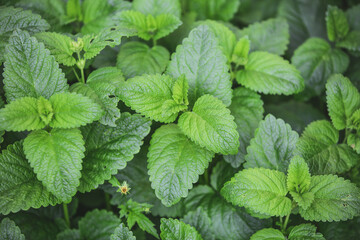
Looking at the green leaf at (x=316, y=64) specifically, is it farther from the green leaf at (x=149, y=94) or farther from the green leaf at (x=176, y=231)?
the green leaf at (x=176, y=231)

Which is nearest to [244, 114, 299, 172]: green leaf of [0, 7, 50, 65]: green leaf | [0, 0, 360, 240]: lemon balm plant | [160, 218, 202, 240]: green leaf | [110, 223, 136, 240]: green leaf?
[0, 0, 360, 240]: lemon balm plant

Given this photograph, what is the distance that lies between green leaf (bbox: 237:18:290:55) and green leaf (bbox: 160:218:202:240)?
1275mm

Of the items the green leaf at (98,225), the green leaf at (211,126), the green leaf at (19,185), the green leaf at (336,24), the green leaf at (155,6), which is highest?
the green leaf at (155,6)

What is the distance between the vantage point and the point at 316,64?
7.82ft

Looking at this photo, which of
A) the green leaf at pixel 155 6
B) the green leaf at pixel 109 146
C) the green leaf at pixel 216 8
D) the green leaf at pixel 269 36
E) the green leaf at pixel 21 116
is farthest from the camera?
the green leaf at pixel 216 8

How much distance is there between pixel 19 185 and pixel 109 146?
450 mm

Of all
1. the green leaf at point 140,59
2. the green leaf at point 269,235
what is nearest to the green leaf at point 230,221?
the green leaf at point 269,235

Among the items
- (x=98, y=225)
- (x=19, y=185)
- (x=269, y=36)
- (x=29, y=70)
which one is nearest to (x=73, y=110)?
(x=29, y=70)

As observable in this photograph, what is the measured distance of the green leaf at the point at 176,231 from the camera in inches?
65.5

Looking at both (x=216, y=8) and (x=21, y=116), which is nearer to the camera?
(x=21, y=116)

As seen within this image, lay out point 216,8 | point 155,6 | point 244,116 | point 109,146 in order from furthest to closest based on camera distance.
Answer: point 216,8 < point 155,6 < point 244,116 < point 109,146

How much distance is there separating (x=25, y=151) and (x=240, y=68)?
1.40 metres

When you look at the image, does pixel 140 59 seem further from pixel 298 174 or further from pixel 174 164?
pixel 298 174

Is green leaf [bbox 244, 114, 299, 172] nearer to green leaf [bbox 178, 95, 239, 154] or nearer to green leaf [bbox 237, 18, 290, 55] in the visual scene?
green leaf [bbox 178, 95, 239, 154]
